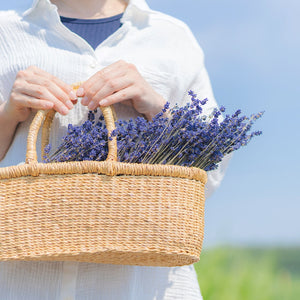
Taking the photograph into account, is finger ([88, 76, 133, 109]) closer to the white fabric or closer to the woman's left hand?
the woman's left hand

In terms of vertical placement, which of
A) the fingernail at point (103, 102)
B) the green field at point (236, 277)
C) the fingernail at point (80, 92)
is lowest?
the green field at point (236, 277)

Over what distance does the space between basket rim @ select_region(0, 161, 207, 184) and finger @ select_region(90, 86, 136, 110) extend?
218mm

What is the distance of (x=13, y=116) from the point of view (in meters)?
1.47

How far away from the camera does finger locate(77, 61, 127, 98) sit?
1.35 m

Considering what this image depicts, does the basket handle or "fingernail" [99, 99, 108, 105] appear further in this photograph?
"fingernail" [99, 99, 108, 105]

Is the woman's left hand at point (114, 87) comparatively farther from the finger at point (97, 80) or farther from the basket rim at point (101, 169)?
the basket rim at point (101, 169)

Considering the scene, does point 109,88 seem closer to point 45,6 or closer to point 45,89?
point 45,89

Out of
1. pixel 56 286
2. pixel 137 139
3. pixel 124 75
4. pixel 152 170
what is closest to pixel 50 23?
pixel 124 75

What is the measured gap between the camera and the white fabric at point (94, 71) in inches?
54.5

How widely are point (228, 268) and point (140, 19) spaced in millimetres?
4202

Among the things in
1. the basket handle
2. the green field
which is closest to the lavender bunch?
the basket handle

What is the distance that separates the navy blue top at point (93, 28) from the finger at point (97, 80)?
327 millimetres

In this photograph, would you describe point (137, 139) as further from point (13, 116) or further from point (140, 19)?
point (140, 19)

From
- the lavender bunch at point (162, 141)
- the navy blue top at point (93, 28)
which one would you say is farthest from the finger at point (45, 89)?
the navy blue top at point (93, 28)
